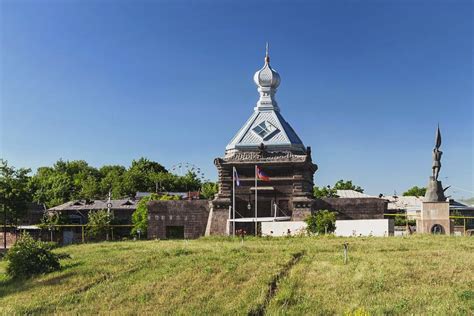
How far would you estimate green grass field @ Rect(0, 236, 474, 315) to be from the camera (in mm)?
17266

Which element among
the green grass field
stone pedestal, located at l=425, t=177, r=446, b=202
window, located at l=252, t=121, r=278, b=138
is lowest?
the green grass field

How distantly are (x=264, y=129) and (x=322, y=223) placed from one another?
1205 centimetres

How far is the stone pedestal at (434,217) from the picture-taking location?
40656 mm

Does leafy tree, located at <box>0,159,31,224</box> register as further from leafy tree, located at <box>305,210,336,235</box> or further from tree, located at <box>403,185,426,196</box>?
tree, located at <box>403,185,426,196</box>

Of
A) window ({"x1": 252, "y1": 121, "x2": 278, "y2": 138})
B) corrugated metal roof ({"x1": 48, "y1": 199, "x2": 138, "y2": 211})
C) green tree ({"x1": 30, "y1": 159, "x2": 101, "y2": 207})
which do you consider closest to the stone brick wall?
window ({"x1": 252, "y1": 121, "x2": 278, "y2": 138})

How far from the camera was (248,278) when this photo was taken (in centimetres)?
2178

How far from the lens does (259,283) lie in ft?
67.0

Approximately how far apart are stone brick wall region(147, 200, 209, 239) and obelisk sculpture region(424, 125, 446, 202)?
1895 cm

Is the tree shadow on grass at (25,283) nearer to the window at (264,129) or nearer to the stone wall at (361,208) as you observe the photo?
the stone wall at (361,208)

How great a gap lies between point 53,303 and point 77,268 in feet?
22.1

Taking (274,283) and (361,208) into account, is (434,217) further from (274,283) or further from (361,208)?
(274,283)

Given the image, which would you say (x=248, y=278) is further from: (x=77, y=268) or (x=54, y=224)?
(x=54, y=224)

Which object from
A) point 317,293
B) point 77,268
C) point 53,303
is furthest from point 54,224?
point 317,293

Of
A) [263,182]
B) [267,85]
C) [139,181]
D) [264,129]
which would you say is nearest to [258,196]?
[263,182]
